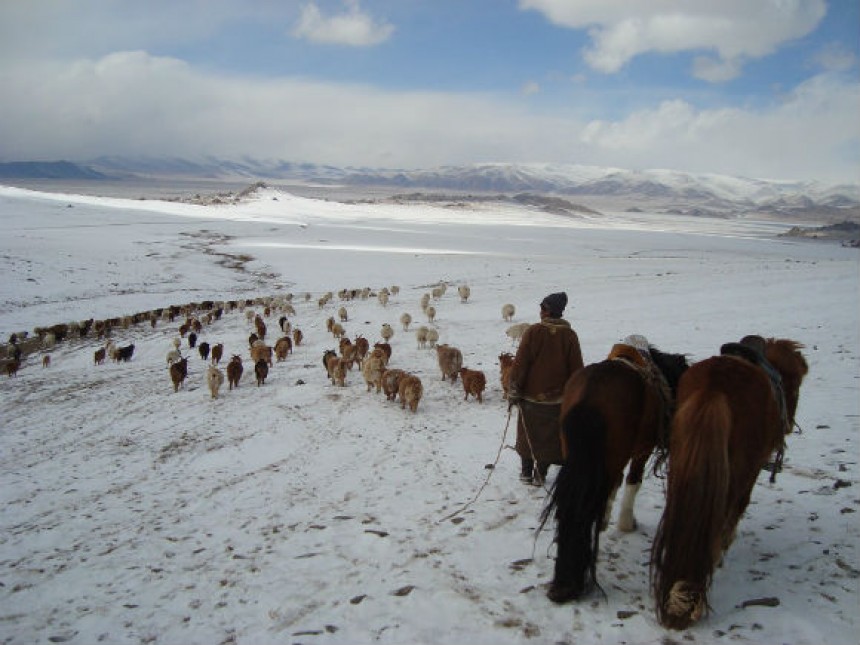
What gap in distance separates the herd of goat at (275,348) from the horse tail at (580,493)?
5468 millimetres

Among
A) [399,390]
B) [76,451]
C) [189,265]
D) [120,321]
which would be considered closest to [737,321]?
[399,390]

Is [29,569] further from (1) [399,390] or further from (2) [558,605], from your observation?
(1) [399,390]

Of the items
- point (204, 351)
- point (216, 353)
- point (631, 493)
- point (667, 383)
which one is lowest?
point (204, 351)

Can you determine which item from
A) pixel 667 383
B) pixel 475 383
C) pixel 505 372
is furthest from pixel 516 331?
pixel 667 383

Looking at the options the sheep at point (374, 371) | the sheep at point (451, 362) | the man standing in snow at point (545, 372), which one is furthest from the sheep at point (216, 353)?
the man standing in snow at point (545, 372)

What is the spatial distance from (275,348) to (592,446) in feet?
37.7

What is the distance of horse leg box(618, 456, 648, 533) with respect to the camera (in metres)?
4.50

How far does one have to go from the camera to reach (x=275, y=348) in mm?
13953

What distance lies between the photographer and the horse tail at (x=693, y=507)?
3.13 meters

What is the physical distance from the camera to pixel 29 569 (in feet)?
16.1

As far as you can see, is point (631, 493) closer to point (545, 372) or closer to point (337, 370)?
point (545, 372)

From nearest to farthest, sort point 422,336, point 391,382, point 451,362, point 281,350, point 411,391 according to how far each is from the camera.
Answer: point 411,391 → point 391,382 → point 451,362 → point 281,350 → point 422,336

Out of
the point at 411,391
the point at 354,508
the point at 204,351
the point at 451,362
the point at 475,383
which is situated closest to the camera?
the point at 354,508

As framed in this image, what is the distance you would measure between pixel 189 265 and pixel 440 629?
3681 centimetres
